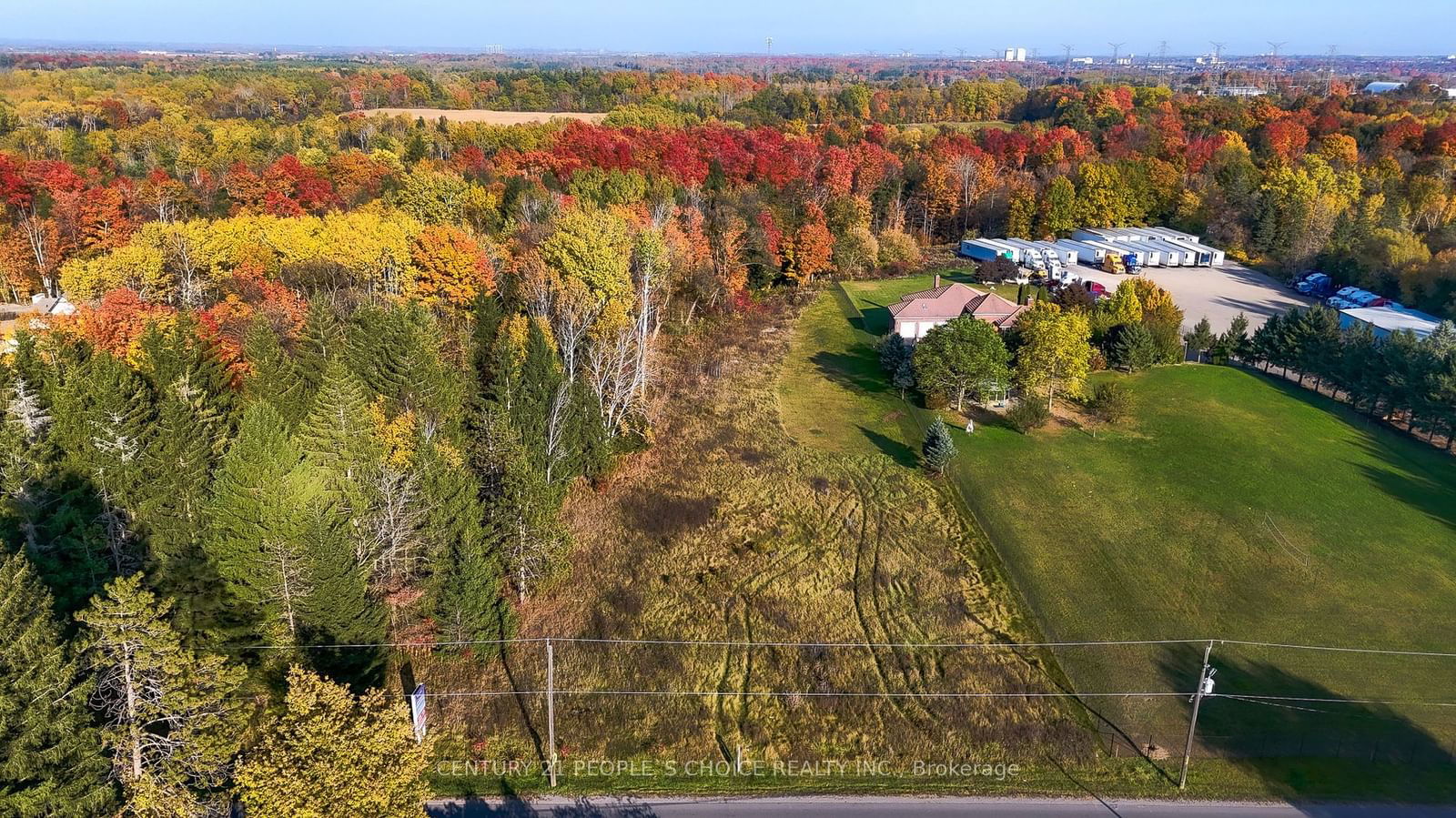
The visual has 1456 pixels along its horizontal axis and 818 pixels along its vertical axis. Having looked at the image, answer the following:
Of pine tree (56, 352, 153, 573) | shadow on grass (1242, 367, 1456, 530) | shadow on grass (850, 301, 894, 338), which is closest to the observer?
pine tree (56, 352, 153, 573)

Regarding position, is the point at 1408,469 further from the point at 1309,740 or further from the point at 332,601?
the point at 332,601

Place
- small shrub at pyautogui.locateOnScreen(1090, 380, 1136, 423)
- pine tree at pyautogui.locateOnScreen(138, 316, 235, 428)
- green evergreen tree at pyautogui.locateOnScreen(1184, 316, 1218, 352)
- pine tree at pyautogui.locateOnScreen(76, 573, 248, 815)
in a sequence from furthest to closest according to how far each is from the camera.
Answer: green evergreen tree at pyautogui.locateOnScreen(1184, 316, 1218, 352), small shrub at pyautogui.locateOnScreen(1090, 380, 1136, 423), pine tree at pyautogui.locateOnScreen(138, 316, 235, 428), pine tree at pyautogui.locateOnScreen(76, 573, 248, 815)

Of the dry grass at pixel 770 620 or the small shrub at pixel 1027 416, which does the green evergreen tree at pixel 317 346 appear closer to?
the dry grass at pixel 770 620

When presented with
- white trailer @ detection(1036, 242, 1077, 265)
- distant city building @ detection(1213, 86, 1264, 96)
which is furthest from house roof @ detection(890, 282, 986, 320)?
distant city building @ detection(1213, 86, 1264, 96)

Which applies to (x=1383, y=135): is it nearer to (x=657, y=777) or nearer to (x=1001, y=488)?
(x=1001, y=488)

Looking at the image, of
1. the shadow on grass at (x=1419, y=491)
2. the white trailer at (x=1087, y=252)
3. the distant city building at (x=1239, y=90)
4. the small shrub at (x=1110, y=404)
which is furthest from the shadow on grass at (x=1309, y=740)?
the distant city building at (x=1239, y=90)

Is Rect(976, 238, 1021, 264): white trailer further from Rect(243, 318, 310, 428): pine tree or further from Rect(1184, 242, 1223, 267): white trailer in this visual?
Rect(243, 318, 310, 428): pine tree

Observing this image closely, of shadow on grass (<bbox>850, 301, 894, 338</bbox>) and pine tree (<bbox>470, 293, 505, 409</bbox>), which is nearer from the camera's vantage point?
pine tree (<bbox>470, 293, 505, 409</bbox>)
